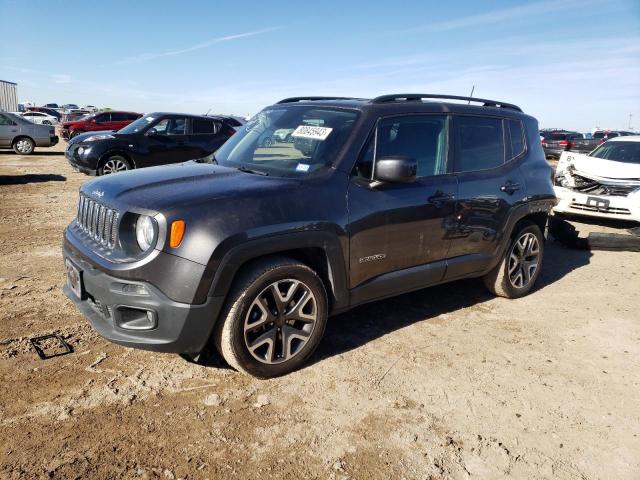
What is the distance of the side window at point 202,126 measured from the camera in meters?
12.4

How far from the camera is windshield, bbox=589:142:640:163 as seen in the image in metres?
9.01

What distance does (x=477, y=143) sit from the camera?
14.6 ft

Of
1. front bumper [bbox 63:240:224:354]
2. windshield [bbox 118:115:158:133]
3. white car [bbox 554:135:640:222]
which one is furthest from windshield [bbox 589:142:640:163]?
windshield [bbox 118:115:158:133]

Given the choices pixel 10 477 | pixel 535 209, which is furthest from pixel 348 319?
pixel 10 477

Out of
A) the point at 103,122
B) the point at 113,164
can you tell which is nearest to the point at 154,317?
the point at 113,164

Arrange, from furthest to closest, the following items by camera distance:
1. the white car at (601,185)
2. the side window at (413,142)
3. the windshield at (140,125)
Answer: the windshield at (140,125) < the white car at (601,185) < the side window at (413,142)

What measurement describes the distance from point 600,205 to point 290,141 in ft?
20.7

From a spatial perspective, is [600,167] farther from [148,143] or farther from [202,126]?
[148,143]

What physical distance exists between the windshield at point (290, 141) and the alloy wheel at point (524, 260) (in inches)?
90.1

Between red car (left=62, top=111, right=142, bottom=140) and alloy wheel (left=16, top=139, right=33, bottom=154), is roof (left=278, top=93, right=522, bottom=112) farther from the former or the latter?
red car (left=62, top=111, right=142, bottom=140)

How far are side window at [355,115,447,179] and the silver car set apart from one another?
1830 centimetres

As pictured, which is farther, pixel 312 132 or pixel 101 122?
pixel 101 122

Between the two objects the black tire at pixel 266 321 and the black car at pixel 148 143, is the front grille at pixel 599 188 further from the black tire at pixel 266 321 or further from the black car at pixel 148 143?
the black car at pixel 148 143

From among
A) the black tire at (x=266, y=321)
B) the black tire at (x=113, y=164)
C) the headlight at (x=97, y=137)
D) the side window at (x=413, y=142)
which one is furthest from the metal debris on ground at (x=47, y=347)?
the headlight at (x=97, y=137)
